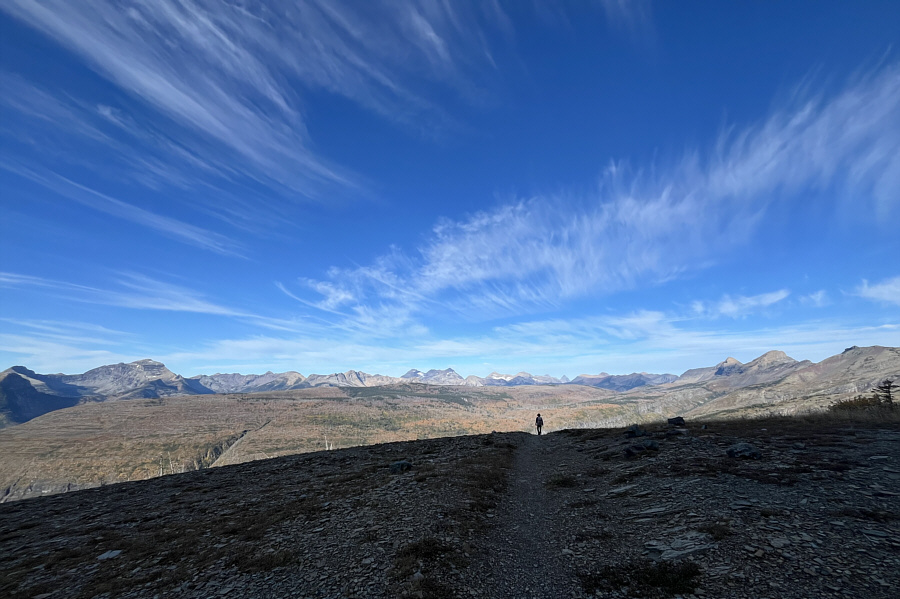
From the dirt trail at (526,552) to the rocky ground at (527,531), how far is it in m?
0.09

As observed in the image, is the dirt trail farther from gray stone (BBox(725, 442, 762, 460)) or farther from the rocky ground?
gray stone (BBox(725, 442, 762, 460))

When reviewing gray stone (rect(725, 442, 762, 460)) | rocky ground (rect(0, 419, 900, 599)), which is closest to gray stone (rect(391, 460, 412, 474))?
rocky ground (rect(0, 419, 900, 599))

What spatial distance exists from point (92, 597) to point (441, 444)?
31.0 meters

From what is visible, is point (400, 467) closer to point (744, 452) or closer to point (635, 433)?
point (635, 433)

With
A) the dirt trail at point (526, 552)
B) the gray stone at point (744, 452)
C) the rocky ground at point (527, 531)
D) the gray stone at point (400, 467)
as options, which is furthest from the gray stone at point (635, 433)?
the gray stone at point (400, 467)

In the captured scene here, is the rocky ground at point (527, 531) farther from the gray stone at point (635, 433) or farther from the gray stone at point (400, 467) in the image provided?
the gray stone at point (635, 433)

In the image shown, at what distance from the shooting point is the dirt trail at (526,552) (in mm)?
11883

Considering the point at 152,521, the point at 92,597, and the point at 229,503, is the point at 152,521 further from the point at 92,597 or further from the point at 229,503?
the point at 92,597

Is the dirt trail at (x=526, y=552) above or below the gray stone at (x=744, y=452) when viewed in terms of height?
below

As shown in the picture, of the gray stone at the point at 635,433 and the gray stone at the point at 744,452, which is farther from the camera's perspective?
the gray stone at the point at 635,433

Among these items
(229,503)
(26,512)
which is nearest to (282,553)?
(229,503)

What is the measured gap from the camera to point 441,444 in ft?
134

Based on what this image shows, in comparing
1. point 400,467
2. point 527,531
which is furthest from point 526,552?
point 400,467

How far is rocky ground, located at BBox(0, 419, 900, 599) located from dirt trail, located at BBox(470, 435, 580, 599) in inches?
3.4
